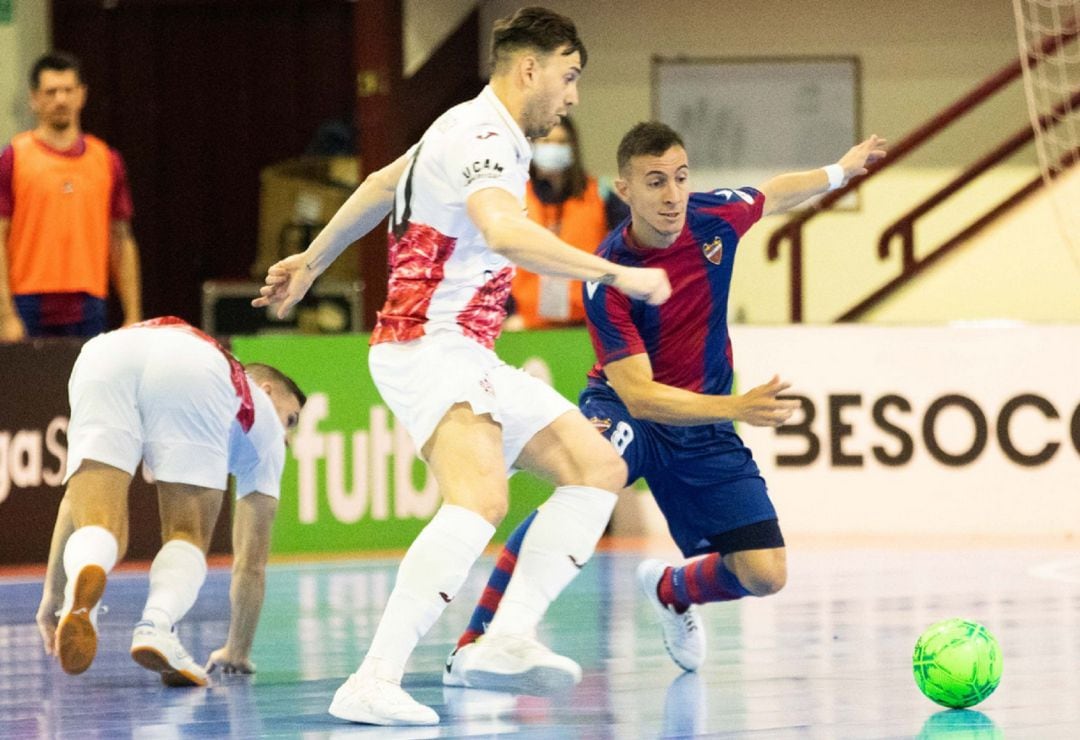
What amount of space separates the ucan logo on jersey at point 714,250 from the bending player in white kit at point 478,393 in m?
1.14

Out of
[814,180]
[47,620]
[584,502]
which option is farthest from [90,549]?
[814,180]

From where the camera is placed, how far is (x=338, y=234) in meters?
5.71

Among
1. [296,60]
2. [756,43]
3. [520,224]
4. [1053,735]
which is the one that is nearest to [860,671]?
[1053,735]

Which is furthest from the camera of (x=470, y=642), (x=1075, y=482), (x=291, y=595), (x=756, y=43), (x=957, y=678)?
(x=756, y=43)

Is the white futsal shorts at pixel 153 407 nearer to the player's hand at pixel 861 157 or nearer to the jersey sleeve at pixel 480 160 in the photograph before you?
the jersey sleeve at pixel 480 160

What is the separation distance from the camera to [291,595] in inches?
339

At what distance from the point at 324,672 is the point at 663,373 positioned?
1412mm

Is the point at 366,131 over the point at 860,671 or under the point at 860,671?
over

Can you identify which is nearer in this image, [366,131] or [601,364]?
[601,364]

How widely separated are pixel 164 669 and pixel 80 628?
0.45 m

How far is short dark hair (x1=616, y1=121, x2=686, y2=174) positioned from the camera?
6.21 metres

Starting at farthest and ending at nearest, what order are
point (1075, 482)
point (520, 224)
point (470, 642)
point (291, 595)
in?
point (1075, 482) < point (291, 595) < point (470, 642) < point (520, 224)

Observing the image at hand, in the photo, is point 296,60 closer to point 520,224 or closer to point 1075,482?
point 1075,482

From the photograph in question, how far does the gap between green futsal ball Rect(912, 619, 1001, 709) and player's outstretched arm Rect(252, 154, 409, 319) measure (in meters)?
1.90
